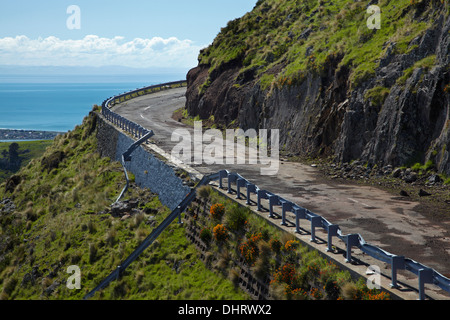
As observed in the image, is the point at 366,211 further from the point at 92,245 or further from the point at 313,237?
the point at 92,245

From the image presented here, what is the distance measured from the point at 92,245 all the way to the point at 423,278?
15857mm

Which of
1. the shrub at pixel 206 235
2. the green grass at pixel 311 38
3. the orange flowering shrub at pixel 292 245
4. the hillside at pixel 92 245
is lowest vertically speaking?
the hillside at pixel 92 245

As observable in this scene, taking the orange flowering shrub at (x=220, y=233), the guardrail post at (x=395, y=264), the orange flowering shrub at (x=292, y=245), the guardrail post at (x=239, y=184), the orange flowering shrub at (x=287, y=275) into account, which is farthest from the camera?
the guardrail post at (x=239, y=184)

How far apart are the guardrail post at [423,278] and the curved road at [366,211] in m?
1.25

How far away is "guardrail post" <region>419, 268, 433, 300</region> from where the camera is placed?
9688 millimetres

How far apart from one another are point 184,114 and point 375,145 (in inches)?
1094

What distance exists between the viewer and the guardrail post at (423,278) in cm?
969

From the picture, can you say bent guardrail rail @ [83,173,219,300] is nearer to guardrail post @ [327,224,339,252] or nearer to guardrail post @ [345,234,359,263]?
guardrail post @ [327,224,339,252]

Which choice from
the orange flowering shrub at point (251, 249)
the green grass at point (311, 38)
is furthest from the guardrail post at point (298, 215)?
the green grass at point (311, 38)

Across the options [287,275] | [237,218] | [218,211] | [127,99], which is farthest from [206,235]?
[127,99]

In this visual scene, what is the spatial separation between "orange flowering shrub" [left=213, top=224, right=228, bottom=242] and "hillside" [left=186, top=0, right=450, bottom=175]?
8.26 metres

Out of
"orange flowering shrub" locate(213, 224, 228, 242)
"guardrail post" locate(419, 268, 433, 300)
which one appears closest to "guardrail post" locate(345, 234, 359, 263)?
"guardrail post" locate(419, 268, 433, 300)

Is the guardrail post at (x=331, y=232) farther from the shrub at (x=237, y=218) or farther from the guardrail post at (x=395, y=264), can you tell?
the shrub at (x=237, y=218)

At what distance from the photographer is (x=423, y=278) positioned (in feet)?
31.8
